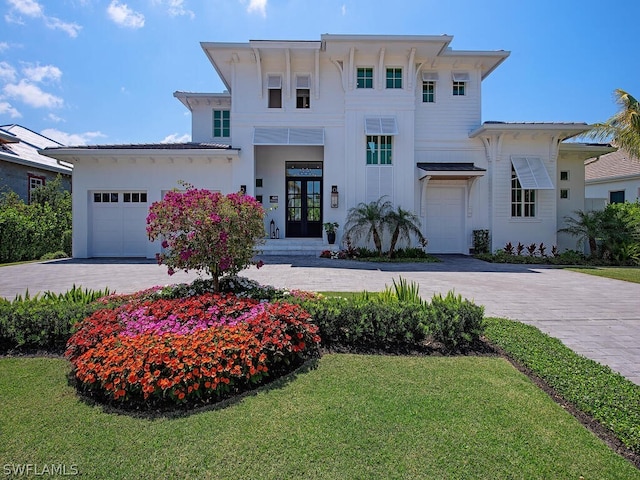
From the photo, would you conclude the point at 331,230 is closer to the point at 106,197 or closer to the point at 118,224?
the point at 118,224

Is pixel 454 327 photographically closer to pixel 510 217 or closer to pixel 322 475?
pixel 322 475

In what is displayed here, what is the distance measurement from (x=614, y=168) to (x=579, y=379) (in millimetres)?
22720

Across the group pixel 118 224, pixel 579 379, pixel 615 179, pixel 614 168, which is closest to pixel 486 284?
pixel 579 379

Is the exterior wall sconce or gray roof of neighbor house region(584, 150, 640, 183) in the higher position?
gray roof of neighbor house region(584, 150, 640, 183)

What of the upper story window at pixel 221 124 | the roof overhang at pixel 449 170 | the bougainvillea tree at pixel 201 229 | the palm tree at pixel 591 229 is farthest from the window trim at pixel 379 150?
the bougainvillea tree at pixel 201 229

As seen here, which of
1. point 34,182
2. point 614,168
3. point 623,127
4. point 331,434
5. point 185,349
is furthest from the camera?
point 614,168

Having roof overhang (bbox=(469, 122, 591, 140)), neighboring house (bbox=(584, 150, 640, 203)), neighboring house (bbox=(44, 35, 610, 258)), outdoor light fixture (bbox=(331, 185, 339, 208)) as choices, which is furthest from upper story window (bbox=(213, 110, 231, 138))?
neighboring house (bbox=(584, 150, 640, 203))

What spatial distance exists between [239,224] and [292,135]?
994cm

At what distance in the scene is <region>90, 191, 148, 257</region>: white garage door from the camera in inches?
542

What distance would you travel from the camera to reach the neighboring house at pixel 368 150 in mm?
13547

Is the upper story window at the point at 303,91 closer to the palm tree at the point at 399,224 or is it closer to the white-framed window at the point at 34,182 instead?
the palm tree at the point at 399,224

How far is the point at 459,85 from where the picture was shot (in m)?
14.6

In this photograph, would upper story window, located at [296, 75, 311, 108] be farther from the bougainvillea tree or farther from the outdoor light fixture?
the bougainvillea tree

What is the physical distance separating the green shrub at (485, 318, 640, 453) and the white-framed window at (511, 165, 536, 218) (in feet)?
36.9
